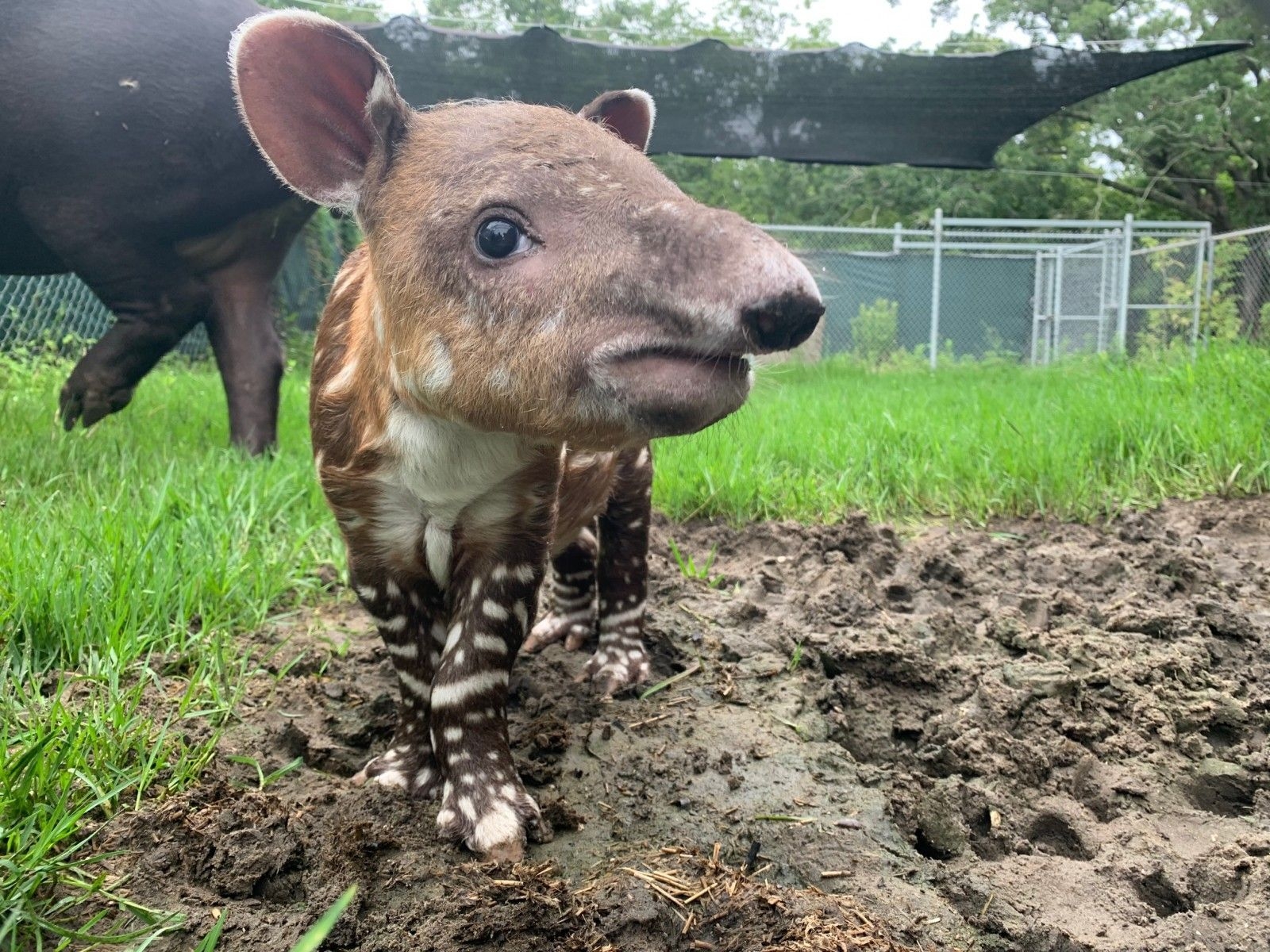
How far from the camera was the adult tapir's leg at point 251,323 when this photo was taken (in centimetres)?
558

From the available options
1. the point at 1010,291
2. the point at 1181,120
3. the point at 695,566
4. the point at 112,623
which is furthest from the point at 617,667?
the point at 1181,120

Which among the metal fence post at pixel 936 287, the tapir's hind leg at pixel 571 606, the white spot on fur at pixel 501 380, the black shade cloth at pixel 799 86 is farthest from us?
the metal fence post at pixel 936 287

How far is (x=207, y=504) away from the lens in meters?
4.18

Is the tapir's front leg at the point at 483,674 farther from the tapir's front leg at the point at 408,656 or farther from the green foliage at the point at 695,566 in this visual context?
the green foliage at the point at 695,566

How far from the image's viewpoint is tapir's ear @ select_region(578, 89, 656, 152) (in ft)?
8.54

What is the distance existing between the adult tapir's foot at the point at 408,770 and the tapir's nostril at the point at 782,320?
1.52 meters

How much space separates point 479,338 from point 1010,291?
1912 centimetres

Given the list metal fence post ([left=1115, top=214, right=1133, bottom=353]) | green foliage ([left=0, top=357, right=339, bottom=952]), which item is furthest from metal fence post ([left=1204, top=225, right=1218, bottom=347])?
green foliage ([left=0, top=357, right=339, bottom=952])

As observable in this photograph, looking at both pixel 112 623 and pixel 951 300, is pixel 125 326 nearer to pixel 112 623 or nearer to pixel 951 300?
pixel 112 623

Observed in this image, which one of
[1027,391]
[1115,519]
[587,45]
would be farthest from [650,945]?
[1027,391]

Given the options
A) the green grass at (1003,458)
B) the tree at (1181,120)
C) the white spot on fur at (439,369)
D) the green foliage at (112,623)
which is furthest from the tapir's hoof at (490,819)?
the tree at (1181,120)

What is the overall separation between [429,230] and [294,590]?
2289mm

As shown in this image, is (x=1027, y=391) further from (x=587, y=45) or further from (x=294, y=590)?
(x=294, y=590)

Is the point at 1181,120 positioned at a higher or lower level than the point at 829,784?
higher
